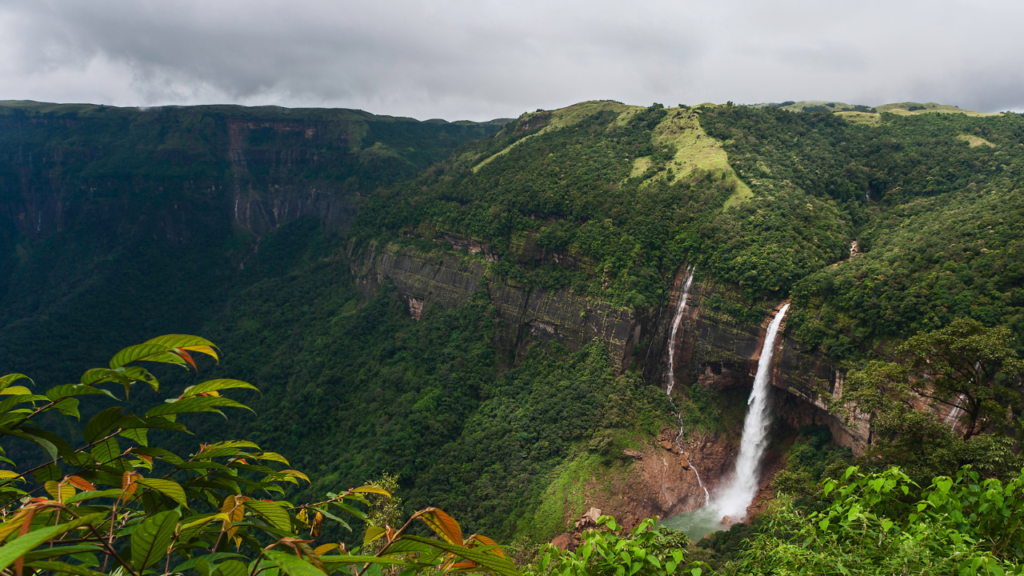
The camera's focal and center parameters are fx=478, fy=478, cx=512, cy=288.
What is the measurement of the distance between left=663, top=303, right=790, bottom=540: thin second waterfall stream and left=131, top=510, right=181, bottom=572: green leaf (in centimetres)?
3074

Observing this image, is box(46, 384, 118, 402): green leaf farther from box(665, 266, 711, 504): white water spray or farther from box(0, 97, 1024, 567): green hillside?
box(665, 266, 711, 504): white water spray

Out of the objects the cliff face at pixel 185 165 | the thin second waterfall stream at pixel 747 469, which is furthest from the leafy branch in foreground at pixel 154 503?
the cliff face at pixel 185 165

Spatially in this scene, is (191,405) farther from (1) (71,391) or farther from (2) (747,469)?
(2) (747,469)

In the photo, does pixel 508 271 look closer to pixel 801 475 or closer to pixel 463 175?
pixel 463 175

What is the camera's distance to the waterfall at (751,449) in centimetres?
2897

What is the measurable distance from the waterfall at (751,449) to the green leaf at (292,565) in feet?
103

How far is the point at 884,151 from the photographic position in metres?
41.3

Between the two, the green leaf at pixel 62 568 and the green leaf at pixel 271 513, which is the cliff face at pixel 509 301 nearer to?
the green leaf at pixel 271 513

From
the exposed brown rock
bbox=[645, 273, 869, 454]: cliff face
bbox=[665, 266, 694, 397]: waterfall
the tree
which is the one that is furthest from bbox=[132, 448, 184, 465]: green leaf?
bbox=[665, 266, 694, 397]: waterfall

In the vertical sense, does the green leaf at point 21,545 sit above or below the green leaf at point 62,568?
above

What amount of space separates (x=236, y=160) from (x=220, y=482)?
108852 mm

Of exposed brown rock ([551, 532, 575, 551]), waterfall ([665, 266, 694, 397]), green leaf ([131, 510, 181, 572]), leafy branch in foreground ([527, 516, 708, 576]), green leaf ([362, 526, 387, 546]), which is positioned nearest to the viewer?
green leaf ([131, 510, 181, 572])

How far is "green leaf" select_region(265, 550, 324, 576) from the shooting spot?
140 centimetres

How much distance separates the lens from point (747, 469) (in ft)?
100
